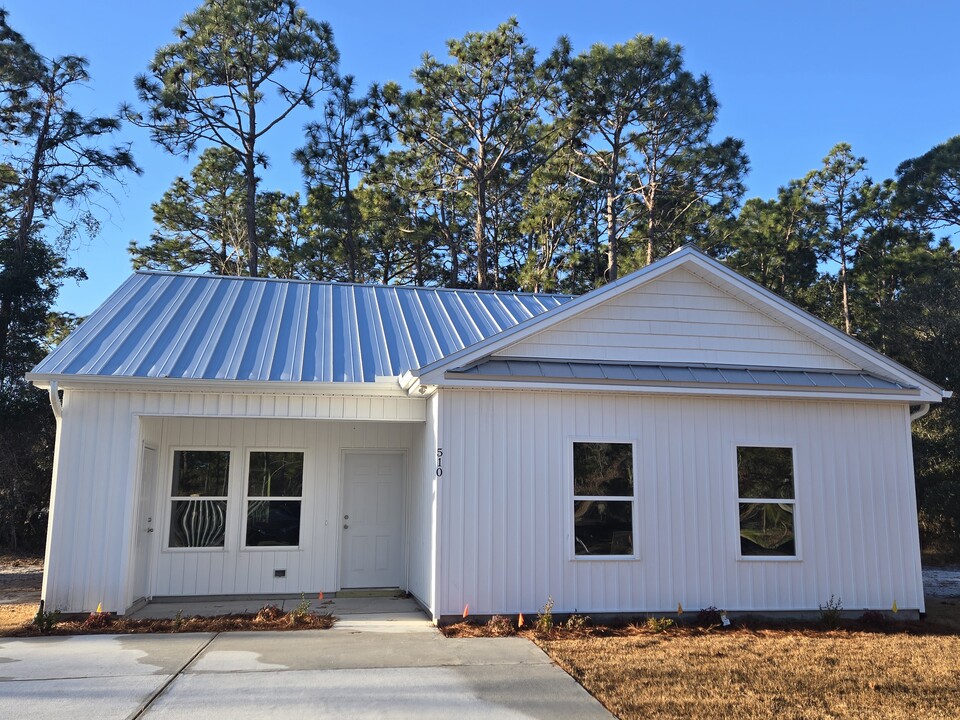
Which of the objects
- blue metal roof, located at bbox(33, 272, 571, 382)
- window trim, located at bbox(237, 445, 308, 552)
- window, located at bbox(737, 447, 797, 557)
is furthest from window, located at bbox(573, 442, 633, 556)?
window trim, located at bbox(237, 445, 308, 552)

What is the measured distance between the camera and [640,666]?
23.5 ft

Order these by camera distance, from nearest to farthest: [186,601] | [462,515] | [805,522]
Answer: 1. [462,515]
2. [805,522]
3. [186,601]

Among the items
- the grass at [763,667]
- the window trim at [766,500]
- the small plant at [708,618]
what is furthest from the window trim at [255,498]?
the window trim at [766,500]

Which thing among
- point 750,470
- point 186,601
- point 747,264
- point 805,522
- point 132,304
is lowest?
point 186,601

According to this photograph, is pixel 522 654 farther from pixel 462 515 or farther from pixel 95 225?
pixel 95 225

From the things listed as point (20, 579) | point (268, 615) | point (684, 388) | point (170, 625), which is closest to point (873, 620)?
point (684, 388)

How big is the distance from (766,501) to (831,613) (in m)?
1.52

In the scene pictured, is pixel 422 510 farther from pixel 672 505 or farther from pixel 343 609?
pixel 672 505

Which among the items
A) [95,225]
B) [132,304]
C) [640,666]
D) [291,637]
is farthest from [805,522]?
[95,225]

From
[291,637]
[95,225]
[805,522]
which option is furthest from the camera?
[95,225]

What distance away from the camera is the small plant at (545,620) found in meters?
8.83

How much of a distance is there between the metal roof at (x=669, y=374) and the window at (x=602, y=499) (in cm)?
88

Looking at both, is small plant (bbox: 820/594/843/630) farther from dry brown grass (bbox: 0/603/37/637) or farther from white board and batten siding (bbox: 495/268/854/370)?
dry brown grass (bbox: 0/603/37/637)

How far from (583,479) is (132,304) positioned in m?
7.70
